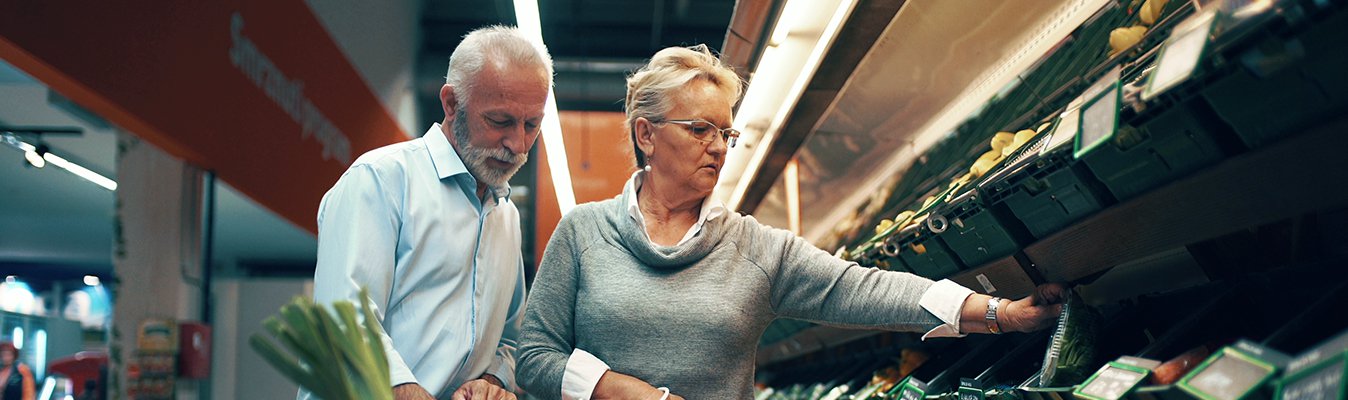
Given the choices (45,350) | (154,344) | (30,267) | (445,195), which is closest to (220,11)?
(154,344)

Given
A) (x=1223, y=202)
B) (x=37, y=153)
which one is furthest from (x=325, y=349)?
(x=37, y=153)

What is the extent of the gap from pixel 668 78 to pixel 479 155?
0.35m

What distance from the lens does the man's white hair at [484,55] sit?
76.0 inches

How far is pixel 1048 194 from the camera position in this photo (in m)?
1.41

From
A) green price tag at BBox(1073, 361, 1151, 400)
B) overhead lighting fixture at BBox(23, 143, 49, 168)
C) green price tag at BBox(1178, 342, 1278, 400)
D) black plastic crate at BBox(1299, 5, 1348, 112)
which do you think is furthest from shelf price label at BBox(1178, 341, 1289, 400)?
overhead lighting fixture at BBox(23, 143, 49, 168)

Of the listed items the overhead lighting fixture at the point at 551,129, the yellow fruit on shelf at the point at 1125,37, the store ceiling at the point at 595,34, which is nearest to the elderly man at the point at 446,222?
the overhead lighting fixture at the point at 551,129

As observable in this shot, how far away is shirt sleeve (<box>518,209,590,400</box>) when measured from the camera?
6.23 ft

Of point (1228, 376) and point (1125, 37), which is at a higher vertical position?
point (1125, 37)

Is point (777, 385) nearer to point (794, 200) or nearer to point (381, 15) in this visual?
point (794, 200)

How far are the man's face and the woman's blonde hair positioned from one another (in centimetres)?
17

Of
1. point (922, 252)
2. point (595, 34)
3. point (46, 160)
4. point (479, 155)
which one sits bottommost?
point (922, 252)

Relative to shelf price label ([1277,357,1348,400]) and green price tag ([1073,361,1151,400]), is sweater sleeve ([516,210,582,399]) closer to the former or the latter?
green price tag ([1073,361,1151,400])

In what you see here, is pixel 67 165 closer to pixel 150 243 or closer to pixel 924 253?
pixel 150 243

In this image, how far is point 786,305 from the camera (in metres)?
1.95
